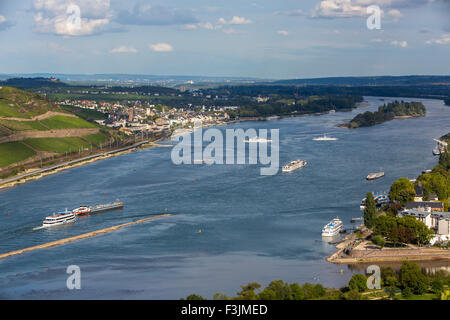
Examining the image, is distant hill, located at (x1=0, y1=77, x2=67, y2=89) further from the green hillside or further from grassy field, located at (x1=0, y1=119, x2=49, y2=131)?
grassy field, located at (x1=0, y1=119, x2=49, y2=131)

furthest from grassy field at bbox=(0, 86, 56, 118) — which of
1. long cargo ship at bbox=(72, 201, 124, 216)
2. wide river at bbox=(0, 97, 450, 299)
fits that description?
long cargo ship at bbox=(72, 201, 124, 216)

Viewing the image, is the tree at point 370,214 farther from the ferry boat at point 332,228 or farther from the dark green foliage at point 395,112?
the dark green foliage at point 395,112

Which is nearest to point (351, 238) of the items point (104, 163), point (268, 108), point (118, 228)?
point (118, 228)

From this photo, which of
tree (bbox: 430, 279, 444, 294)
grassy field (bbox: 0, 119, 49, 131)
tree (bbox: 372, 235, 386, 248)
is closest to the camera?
tree (bbox: 430, 279, 444, 294)

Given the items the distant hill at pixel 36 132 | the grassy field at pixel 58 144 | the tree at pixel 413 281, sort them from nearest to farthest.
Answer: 1. the tree at pixel 413 281
2. the distant hill at pixel 36 132
3. the grassy field at pixel 58 144

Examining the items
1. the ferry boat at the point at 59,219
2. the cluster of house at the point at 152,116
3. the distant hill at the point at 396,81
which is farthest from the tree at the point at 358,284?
the distant hill at the point at 396,81

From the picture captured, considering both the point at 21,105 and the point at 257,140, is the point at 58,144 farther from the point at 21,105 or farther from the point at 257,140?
the point at 257,140

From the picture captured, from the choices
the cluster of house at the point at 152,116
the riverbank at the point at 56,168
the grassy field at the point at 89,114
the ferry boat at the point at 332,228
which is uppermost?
the grassy field at the point at 89,114

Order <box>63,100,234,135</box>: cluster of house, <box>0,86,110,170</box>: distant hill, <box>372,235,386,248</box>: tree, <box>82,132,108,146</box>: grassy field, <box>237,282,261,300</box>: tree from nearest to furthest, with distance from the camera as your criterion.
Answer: <box>237,282,261,300</box>: tree < <box>372,235,386,248</box>: tree < <box>0,86,110,170</box>: distant hill < <box>82,132,108,146</box>: grassy field < <box>63,100,234,135</box>: cluster of house
